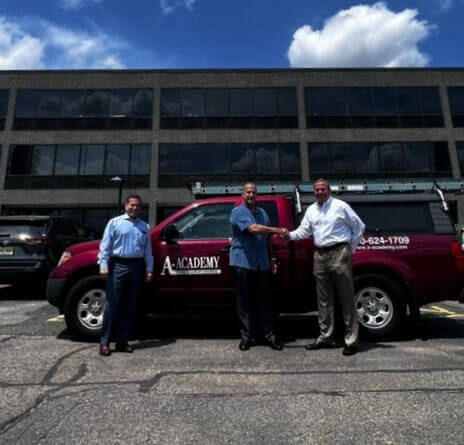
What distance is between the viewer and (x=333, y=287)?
4098 mm

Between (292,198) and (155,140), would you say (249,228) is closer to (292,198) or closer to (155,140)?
(292,198)

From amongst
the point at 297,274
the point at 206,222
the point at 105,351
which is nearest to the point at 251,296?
the point at 297,274

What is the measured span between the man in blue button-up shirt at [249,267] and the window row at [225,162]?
1877cm

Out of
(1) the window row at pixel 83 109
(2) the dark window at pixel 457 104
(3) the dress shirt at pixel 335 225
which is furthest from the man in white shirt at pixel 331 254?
(2) the dark window at pixel 457 104

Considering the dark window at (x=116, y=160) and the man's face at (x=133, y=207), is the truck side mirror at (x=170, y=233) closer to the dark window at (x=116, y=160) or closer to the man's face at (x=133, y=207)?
the man's face at (x=133, y=207)

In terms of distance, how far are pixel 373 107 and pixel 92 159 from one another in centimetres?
1903

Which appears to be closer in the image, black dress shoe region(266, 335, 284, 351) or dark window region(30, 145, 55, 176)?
Result: black dress shoe region(266, 335, 284, 351)

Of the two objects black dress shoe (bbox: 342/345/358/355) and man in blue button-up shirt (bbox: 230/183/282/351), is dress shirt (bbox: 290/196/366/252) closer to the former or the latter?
man in blue button-up shirt (bbox: 230/183/282/351)

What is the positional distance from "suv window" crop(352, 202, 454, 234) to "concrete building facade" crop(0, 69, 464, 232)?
58.8 ft

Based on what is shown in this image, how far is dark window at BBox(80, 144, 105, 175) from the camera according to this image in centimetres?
2296

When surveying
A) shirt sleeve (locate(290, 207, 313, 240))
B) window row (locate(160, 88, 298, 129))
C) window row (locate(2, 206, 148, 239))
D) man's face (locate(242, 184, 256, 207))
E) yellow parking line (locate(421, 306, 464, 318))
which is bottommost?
yellow parking line (locate(421, 306, 464, 318))

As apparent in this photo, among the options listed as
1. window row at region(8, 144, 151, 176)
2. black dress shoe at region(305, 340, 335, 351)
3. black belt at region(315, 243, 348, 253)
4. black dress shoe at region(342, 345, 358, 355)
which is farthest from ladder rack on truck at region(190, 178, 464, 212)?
window row at region(8, 144, 151, 176)

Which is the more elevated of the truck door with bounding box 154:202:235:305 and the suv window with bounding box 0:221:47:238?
the suv window with bounding box 0:221:47:238

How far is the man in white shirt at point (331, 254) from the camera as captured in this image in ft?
12.9
